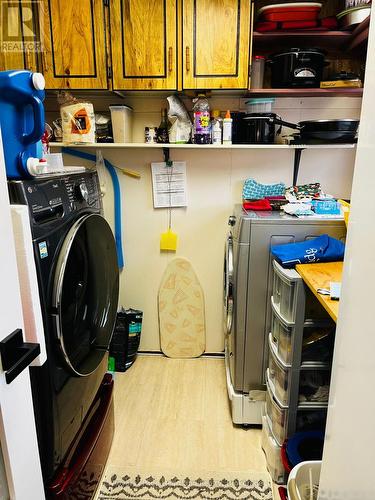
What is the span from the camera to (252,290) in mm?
1920

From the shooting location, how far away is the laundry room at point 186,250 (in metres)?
0.88

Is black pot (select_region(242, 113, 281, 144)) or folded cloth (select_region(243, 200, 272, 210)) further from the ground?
black pot (select_region(242, 113, 281, 144))

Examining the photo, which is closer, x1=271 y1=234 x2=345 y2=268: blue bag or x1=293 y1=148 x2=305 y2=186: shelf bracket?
x1=271 y1=234 x2=345 y2=268: blue bag

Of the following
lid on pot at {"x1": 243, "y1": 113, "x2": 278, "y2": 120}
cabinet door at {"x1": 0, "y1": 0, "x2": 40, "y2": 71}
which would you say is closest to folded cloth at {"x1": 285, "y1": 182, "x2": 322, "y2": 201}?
lid on pot at {"x1": 243, "y1": 113, "x2": 278, "y2": 120}

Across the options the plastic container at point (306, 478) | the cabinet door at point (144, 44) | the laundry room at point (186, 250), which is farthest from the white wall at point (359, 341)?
the cabinet door at point (144, 44)

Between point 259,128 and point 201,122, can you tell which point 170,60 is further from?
point 259,128

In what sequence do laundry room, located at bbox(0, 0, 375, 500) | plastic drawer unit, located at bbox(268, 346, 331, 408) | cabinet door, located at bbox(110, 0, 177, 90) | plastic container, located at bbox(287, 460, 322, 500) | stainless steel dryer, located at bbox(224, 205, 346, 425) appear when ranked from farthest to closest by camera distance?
1. cabinet door, located at bbox(110, 0, 177, 90)
2. stainless steel dryer, located at bbox(224, 205, 346, 425)
3. plastic drawer unit, located at bbox(268, 346, 331, 408)
4. plastic container, located at bbox(287, 460, 322, 500)
5. laundry room, located at bbox(0, 0, 375, 500)

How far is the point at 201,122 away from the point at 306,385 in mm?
1568

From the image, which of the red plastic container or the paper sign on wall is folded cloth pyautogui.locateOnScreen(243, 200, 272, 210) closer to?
the paper sign on wall

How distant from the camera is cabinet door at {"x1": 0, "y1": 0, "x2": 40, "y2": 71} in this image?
1.90 meters

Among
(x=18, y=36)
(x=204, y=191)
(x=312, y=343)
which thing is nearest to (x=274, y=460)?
(x=312, y=343)

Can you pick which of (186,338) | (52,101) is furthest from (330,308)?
(52,101)

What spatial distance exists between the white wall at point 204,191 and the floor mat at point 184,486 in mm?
1093

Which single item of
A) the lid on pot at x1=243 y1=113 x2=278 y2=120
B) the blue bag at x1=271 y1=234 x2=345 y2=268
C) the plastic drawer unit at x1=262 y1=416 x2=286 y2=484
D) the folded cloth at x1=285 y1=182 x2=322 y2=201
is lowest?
the plastic drawer unit at x1=262 y1=416 x2=286 y2=484
